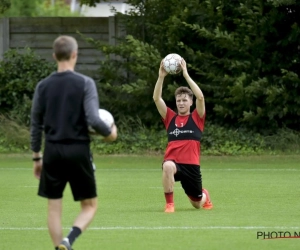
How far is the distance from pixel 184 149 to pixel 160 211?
0.82 m

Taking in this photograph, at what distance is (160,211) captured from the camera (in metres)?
12.1

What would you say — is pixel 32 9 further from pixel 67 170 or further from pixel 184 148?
pixel 67 170

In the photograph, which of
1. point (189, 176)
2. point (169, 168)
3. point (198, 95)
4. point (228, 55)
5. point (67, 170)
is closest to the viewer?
point (67, 170)

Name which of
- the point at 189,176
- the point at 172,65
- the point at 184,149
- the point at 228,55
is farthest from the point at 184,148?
the point at 228,55

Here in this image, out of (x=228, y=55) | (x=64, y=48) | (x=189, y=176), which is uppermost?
(x=64, y=48)

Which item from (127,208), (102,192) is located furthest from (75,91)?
(102,192)

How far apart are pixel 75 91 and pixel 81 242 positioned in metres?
2.03

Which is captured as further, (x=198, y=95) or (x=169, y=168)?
(x=169, y=168)

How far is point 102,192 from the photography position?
15133 millimetres

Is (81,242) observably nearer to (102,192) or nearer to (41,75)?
(102,192)

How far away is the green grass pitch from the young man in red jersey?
26cm

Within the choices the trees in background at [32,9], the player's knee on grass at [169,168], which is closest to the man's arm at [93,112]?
the player's knee on grass at [169,168]

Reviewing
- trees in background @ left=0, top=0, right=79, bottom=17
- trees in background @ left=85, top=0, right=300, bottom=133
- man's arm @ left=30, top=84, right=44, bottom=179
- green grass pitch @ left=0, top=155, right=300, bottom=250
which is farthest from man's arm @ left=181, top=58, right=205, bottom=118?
trees in background @ left=0, top=0, right=79, bottom=17

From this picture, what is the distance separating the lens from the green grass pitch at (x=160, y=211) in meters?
9.32
